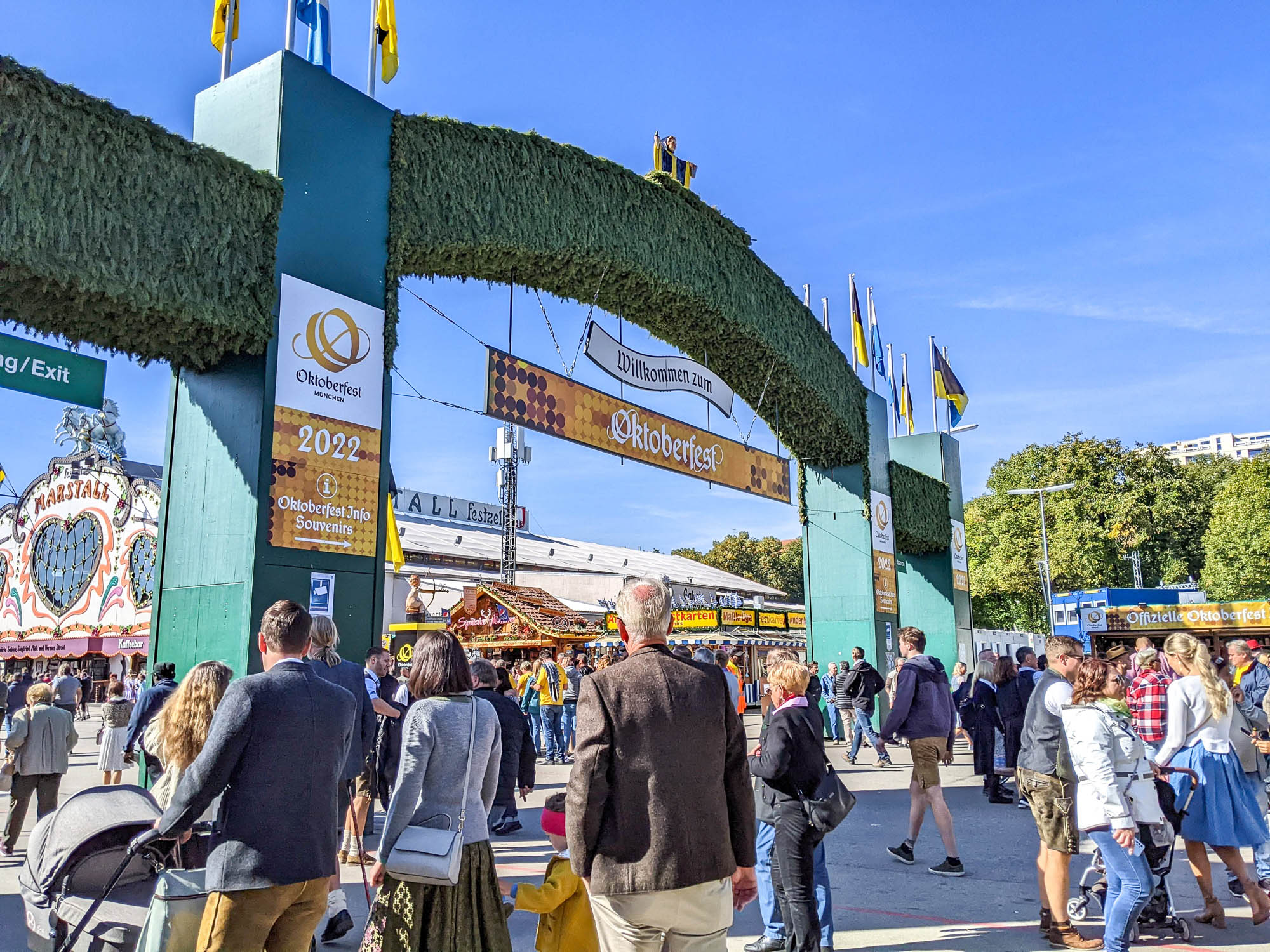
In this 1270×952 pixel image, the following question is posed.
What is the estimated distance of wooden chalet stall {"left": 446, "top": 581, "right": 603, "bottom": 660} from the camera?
1017 inches

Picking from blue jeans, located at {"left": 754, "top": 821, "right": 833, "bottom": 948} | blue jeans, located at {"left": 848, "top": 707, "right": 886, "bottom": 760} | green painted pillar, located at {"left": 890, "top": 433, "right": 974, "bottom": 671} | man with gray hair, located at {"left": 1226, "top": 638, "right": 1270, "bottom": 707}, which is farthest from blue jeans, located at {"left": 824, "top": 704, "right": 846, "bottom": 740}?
blue jeans, located at {"left": 754, "top": 821, "right": 833, "bottom": 948}

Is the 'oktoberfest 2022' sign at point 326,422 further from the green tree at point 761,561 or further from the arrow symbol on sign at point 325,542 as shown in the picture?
the green tree at point 761,561

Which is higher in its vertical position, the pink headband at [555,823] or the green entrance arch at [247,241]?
the green entrance arch at [247,241]

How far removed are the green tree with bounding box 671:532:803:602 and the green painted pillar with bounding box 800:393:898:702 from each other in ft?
160

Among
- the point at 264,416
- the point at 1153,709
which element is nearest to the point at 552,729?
the point at 264,416

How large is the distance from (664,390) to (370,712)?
25.1ft

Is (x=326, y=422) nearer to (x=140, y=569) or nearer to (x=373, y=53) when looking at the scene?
(x=373, y=53)

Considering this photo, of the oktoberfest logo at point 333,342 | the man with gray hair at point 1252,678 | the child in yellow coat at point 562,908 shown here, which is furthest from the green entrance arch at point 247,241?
the man with gray hair at point 1252,678

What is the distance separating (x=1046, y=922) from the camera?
5180 millimetres

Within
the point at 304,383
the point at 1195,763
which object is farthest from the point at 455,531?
the point at 1195,763

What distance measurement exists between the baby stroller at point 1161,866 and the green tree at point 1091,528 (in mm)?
36693

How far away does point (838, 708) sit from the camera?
601 inches

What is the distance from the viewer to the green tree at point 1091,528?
40.0 m

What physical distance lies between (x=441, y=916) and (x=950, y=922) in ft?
11.2
